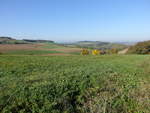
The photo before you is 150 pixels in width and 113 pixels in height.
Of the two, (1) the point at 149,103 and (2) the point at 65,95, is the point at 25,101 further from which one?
(1) the point at 149,103

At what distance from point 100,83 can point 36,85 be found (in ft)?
10.4

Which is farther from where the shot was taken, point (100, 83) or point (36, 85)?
point (100, 83)

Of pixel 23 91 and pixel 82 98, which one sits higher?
pixel 23 91

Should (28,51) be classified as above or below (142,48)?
below

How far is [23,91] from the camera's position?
13.7ft

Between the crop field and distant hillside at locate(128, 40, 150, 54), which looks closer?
the crop field

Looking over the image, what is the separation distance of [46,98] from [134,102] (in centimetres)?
336

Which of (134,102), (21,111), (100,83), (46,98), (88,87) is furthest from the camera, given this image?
(100,83)

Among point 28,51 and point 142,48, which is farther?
point 142,48

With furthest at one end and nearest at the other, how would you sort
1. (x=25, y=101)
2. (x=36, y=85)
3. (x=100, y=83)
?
(x=100, y=83) → (x=36, y=85) → (x=25, y=101)

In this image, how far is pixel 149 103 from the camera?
4070 millimetres

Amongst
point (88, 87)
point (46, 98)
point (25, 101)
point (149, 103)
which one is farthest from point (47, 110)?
point (149, 103)

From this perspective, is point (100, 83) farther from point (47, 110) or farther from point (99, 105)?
point (47, 110)

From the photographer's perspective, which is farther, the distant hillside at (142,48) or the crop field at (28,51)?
the distant hillside at (142,48)
